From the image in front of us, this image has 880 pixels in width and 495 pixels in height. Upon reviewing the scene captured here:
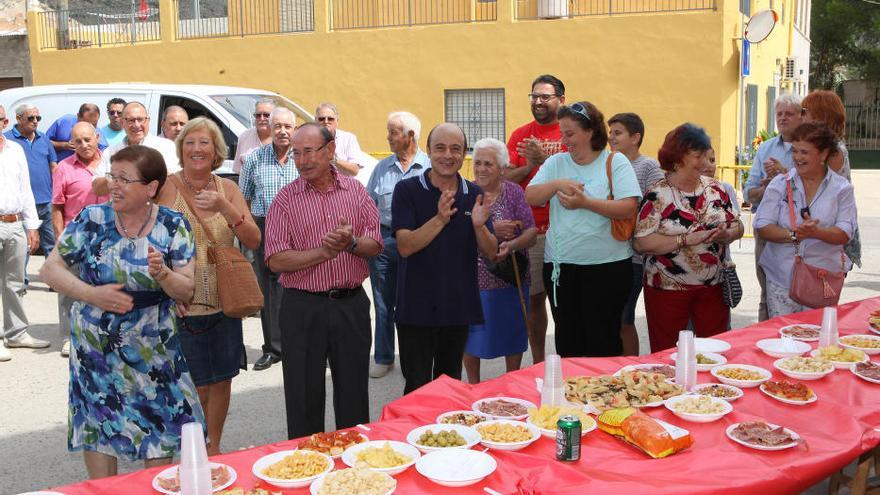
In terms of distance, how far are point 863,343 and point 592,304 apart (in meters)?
1.41

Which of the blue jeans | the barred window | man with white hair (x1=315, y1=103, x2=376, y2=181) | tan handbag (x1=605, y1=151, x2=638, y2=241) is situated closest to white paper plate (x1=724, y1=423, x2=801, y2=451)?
tan handbag (x1=605, y1=151, x2=638, y2=241)

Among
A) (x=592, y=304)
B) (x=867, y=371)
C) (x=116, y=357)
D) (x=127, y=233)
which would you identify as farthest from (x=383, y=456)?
(x=592, y=304)

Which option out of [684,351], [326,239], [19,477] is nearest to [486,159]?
[326,239]

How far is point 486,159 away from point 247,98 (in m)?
5.56

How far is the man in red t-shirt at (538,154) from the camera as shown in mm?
5773

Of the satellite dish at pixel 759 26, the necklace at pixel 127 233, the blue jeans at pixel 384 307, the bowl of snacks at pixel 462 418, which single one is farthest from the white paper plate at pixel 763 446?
the satellite dish at pixel 759 26

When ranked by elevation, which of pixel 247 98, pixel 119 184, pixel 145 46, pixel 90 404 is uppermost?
pixel 145 46

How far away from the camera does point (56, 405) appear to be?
589 centimetres

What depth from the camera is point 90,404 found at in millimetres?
3582

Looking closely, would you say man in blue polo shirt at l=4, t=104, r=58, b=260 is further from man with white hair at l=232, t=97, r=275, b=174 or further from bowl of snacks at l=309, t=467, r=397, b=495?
bowl of snacks at l=309, t=467, r=397, b=495

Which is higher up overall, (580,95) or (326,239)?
(580,95)

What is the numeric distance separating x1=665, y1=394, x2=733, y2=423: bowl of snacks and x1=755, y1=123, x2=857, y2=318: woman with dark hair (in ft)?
6.99

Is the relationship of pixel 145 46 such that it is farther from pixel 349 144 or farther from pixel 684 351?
pixel 684 351

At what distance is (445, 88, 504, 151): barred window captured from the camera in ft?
56.5
